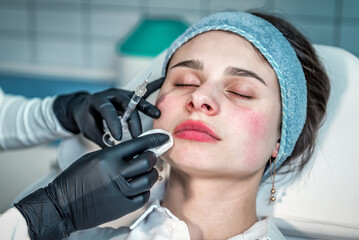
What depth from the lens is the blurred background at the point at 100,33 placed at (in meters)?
2.80

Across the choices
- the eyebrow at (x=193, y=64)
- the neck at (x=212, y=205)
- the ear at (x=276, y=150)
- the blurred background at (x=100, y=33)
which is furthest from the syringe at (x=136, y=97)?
the blurred background at (x=100, y=33)

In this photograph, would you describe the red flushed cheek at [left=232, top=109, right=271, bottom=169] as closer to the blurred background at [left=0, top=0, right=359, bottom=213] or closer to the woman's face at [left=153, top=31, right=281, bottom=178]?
the woman's face at [left=153, top=31, right=281, bottom=178]

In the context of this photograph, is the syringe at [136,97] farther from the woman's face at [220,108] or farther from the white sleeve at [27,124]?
the white sleeve at [27,124]

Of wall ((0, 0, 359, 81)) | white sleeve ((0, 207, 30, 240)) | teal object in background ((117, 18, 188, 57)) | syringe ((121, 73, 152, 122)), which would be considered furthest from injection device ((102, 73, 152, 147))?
wall ((0, 0, 359, 81))

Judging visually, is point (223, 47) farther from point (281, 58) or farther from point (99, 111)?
point (99, 111)

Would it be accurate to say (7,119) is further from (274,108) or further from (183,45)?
(274,108)

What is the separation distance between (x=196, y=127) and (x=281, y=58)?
14.4 inches

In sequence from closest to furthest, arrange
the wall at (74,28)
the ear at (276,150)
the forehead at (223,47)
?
1. the forehead at (223,47)
2. the ear at (276,150)
3. the wall at (74,28)

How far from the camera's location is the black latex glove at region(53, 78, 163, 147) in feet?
4.09

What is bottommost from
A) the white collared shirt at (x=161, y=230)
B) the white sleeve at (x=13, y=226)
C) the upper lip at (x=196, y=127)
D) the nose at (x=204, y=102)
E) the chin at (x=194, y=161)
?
the white collared shirt at (x=161, y=230)

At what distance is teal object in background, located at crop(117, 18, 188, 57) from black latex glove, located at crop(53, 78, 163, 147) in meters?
1.12

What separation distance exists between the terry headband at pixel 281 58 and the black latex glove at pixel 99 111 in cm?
29

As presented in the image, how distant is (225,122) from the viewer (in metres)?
1.06

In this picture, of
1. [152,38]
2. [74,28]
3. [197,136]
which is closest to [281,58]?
[197,136]
